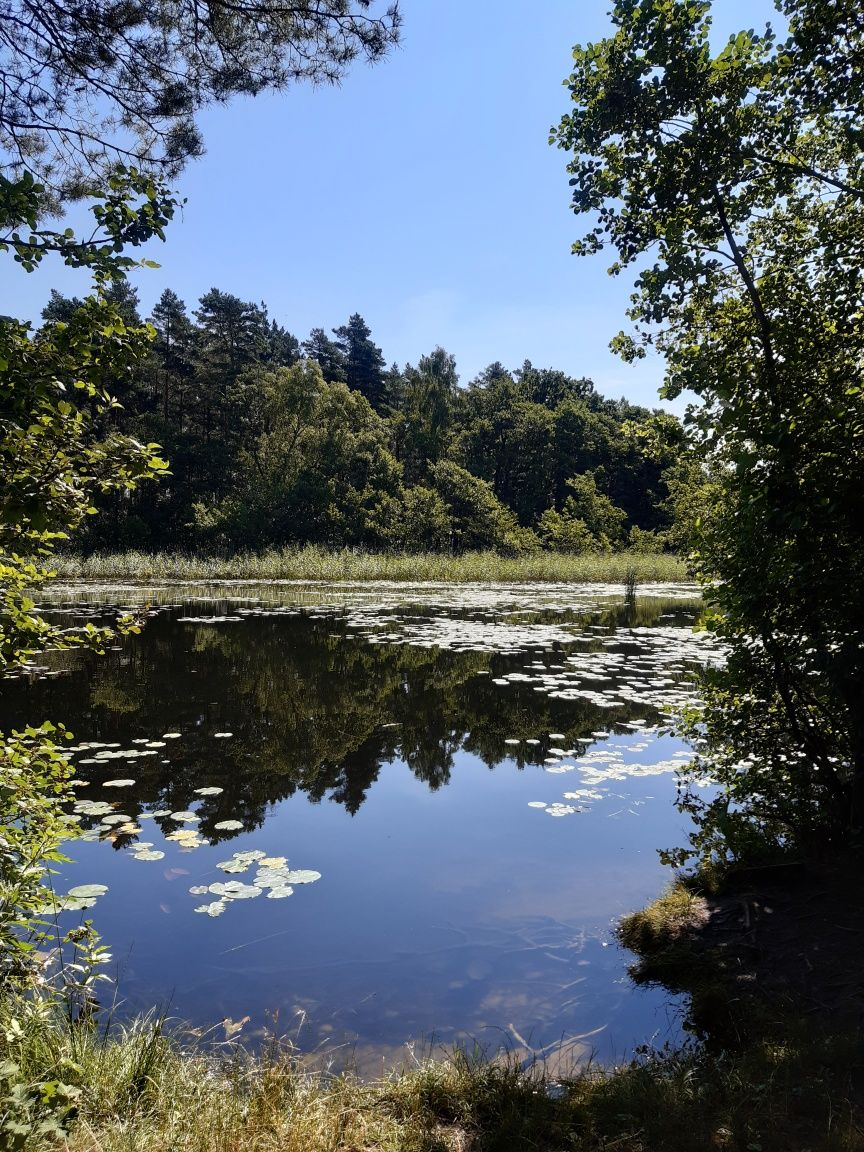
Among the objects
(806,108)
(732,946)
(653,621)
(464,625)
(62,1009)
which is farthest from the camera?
(653,621)

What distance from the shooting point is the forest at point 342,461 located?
38.5 m

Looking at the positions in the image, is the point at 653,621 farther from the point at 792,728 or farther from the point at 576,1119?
the point at 576,1119

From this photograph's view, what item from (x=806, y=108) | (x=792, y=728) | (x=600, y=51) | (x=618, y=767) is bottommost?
(x=618, y=767)

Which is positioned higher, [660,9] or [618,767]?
[660,9]

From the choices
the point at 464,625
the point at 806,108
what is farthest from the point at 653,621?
the point at 806,108

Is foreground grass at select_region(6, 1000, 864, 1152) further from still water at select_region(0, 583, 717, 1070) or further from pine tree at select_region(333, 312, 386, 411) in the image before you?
pine tree at select_region(333, 312, 386, 411)

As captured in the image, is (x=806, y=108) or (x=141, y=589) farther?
(x=141, y=589)

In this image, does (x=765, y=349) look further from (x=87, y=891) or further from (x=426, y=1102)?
(x=87, y=891)

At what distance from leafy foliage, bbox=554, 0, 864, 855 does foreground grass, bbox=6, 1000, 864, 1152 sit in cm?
182

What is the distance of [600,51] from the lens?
4.29 meters

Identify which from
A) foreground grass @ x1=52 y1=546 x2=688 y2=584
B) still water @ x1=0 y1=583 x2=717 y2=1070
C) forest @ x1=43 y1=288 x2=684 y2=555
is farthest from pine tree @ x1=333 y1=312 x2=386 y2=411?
still water @ x1=0 y1=583 x2=717 y2=1070

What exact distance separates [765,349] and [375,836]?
432cm

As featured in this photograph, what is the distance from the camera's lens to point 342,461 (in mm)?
39438

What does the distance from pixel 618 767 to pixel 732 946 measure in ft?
10.4
